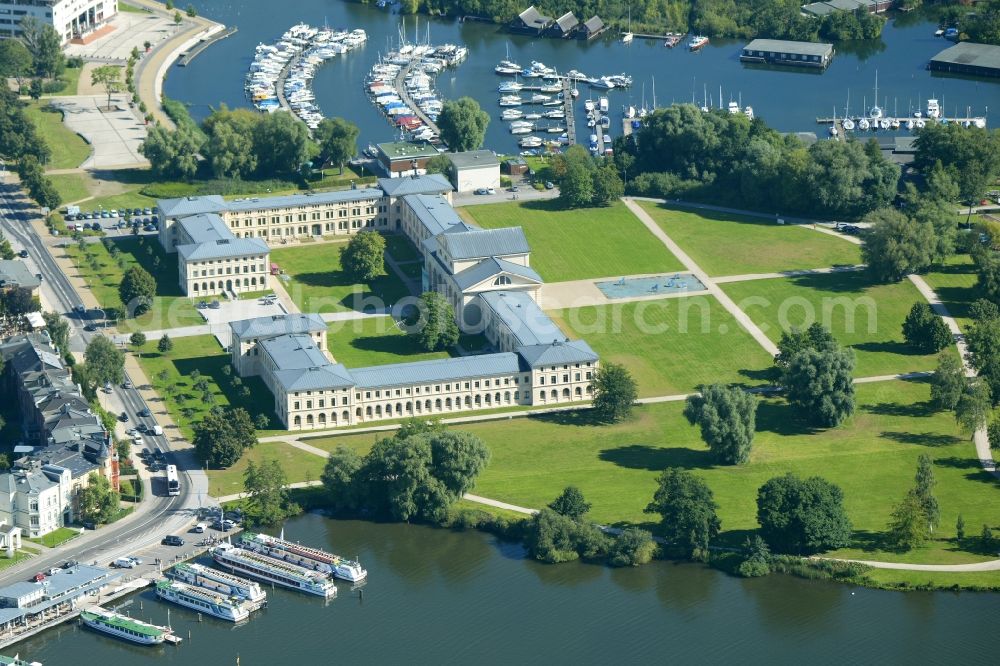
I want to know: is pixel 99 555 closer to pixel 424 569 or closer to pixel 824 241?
pixel 424 569

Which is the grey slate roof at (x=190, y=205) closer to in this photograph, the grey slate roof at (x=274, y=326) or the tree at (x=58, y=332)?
the tree at (x=58, y=332)

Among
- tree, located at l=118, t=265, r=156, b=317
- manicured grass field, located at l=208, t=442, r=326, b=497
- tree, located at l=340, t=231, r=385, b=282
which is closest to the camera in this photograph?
manicured grass field, located at l=208, t=442, r=326, b=497

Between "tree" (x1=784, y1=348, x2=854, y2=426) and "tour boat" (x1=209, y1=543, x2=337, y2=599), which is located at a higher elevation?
"tree" (x1=784, y1=348, x2=854, y2=426)

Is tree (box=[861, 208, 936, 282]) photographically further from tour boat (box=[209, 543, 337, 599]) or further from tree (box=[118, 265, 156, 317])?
tour boat (box=[209, 543, 337, 599])

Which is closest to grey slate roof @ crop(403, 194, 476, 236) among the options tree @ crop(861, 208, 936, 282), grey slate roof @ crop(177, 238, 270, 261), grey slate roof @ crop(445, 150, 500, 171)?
grey slate roof @ crop(445, 150, 500, 171)

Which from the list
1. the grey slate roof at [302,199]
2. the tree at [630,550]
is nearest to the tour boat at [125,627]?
the tree at [630,550]
